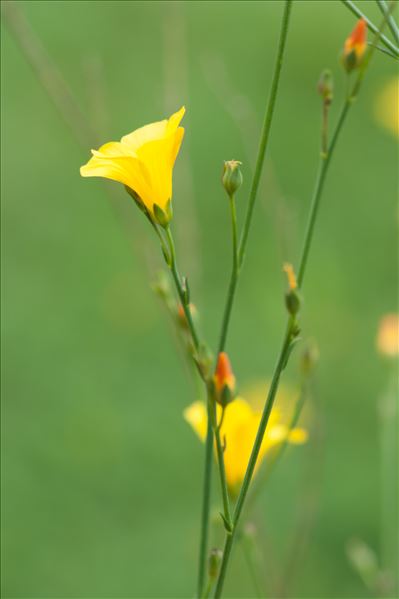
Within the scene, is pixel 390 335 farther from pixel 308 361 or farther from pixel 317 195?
pixel 317 195

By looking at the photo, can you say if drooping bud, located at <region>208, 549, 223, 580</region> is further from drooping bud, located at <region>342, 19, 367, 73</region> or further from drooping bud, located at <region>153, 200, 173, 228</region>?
drooping bud, located at <region>342, 19, 367, 73</region>

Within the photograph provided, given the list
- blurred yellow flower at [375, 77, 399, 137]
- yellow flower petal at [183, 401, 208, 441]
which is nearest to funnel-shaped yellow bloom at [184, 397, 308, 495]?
yellow flower petal at [183, 401, 208, 441]

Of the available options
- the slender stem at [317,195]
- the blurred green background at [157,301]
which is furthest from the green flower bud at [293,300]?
the blurred green background at [157,301]

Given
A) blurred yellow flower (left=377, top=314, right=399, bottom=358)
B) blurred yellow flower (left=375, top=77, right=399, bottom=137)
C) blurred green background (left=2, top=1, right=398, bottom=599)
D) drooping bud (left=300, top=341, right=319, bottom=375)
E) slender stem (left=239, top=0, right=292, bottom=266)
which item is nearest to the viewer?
slender stem (left=239, top=0, right=292, bottom=266)

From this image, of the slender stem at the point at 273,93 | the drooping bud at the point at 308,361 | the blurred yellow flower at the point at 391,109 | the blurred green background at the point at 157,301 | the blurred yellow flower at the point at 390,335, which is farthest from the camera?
the blurred yellow flower at the point at 391,109

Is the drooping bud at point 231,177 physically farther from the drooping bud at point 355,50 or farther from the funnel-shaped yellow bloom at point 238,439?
the funnel-shaped yellow bloom at point 238,439

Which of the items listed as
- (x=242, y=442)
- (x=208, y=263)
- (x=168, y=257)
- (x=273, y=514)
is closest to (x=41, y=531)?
(x=273, y=514)
